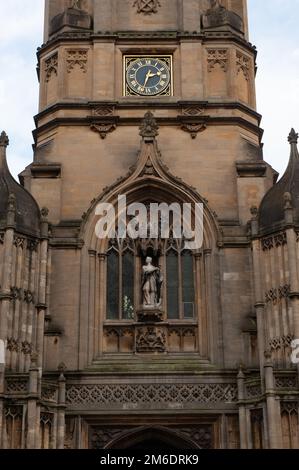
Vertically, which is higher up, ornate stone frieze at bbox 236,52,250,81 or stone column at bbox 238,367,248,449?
ornate stone frieze at bbox 236,52,250,81

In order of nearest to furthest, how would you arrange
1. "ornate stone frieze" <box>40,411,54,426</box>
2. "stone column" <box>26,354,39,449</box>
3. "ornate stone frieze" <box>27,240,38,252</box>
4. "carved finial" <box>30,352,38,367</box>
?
1. "stone column" <box>26,354,39,449</box>
2. "ornate stone frieze" <box>40,411,54,426</box>
3. "carved finial" <box>30,352,38,367</box>
4. "ornate stone frieze" <box>27,240,38,252</box>

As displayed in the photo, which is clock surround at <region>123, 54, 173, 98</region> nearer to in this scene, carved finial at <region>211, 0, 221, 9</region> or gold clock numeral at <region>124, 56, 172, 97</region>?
gold clock numeral at <region>124, 56, 172, 97</region>

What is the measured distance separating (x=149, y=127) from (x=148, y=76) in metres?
2.37

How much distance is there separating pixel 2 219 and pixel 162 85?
6.83 metres

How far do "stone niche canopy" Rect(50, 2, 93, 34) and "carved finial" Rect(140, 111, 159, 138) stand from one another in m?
4.11

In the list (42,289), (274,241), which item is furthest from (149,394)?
(274,241)

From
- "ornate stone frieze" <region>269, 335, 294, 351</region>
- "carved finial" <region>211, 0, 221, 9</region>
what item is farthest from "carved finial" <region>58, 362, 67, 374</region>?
"carved finial" <region>211, 0, 221, 9</region>

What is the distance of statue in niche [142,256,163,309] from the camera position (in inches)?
971

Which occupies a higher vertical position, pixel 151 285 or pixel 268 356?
pixel 151 285

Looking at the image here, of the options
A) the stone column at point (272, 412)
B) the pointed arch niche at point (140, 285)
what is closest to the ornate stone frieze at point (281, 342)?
the stone column at point (272, 412)

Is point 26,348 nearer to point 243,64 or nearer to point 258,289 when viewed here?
point 258,289

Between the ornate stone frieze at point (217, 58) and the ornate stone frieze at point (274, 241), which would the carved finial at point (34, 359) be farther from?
the ornate stone frieze at point (217, 58)

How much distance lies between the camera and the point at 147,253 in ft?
83.8

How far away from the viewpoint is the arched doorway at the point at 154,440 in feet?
76.1
